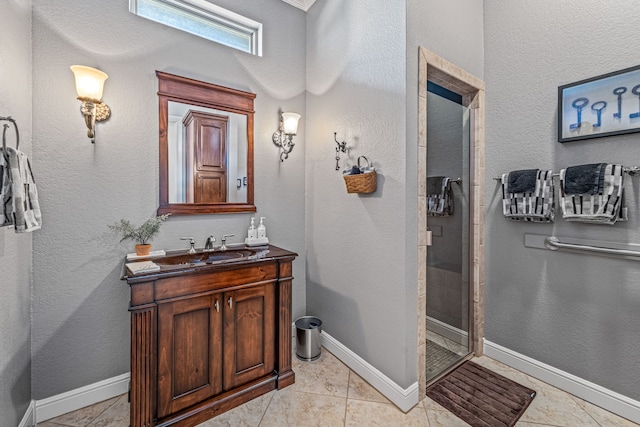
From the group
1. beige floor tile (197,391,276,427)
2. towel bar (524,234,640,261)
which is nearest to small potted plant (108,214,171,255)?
beige floor tile (197,391,276,427)

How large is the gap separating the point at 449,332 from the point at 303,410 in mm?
1412

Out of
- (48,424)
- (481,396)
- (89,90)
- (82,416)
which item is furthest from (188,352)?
(481,396)

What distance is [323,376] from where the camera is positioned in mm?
2074

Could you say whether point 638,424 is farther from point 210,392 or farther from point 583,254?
point 210,392

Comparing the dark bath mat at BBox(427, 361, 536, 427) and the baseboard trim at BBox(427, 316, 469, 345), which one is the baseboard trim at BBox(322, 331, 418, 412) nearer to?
the dark bath mat at BBox(427, 361, 536, 427)

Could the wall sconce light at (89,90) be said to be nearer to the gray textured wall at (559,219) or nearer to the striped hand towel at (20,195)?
the striped hand towel at (20,195)

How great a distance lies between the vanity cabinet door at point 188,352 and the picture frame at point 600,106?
2517mm

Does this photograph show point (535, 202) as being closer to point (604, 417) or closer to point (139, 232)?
point (604, 417)

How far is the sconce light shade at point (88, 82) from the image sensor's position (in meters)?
1.57

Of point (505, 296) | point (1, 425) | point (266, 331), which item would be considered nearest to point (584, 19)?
point (505, 296)

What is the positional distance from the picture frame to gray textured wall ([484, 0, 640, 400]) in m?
0.06

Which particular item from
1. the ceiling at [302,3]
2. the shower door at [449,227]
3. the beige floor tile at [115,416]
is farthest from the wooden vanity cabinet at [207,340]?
the ceiling at [302,3]

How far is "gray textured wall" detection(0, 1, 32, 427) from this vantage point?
1.30 metres

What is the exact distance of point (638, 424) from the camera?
1604mm
